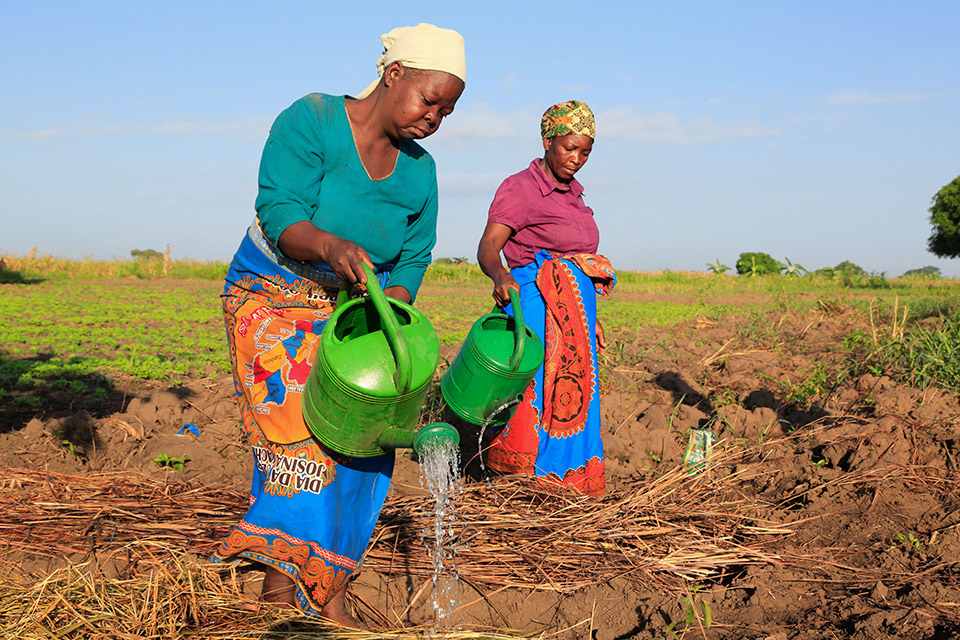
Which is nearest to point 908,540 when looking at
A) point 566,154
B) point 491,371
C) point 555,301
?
point 555,301

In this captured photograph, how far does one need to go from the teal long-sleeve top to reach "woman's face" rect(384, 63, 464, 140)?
6.7 inches

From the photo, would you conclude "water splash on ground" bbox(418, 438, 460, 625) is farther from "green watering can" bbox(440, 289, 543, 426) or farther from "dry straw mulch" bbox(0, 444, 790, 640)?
"green watering can" bbox(440, 289, 543, 426)

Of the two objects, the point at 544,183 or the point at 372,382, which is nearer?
the point at 372,382

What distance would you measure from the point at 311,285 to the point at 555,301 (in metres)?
1.49

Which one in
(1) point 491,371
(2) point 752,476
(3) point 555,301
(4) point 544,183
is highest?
(4) point 544,183

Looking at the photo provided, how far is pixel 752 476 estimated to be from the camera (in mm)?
3914

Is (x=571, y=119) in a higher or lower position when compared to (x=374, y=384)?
higher

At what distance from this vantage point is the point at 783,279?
22.0 meters

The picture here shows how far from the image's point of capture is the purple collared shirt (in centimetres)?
358

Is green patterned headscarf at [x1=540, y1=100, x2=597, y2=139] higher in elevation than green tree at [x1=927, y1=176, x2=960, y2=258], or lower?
lower

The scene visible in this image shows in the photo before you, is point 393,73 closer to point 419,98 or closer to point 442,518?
point 419,98

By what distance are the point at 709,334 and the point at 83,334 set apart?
25.2 feet

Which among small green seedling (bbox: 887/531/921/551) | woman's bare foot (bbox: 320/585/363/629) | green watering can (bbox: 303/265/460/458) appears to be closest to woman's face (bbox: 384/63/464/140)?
green watering can (bbox: 303/265/460/458)

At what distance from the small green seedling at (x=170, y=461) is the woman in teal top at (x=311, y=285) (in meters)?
1.87
